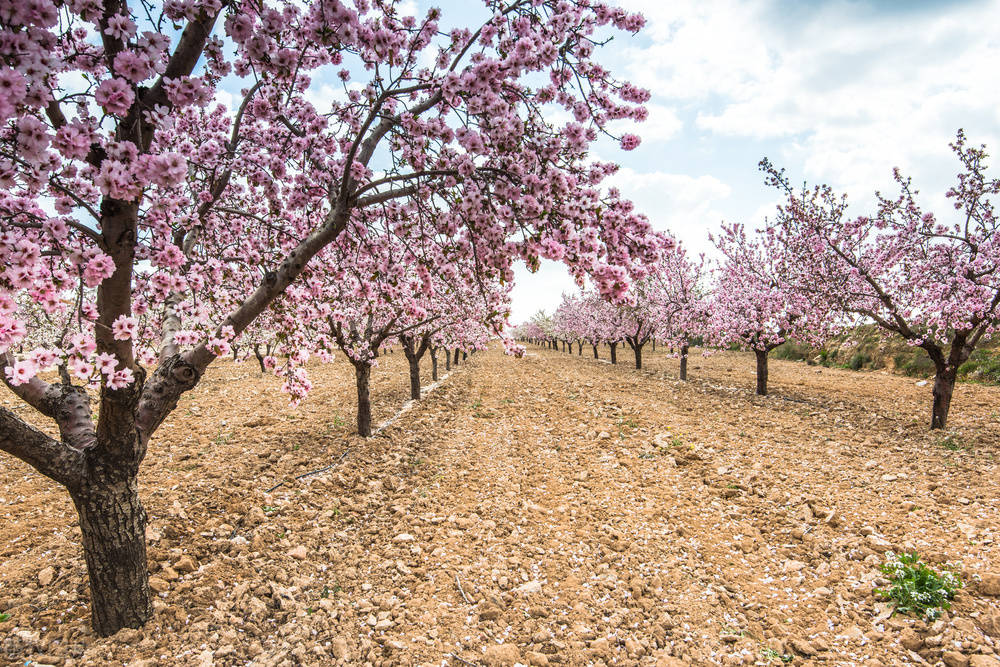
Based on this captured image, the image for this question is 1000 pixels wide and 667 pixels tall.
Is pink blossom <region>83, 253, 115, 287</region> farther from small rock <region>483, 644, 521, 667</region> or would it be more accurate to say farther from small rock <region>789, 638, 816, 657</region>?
small rock <region>789, 638, 816, 657</region>

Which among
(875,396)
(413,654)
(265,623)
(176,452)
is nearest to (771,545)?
(413,654)

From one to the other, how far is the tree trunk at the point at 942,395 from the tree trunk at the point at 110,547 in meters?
16.9

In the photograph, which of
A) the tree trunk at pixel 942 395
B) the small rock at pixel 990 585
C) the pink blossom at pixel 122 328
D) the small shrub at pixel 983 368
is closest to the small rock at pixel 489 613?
the pink blossom at pixel 122 328

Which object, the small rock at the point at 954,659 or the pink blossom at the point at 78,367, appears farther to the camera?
the small rock at the point at 954,659

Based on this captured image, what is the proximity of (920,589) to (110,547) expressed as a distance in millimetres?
8814

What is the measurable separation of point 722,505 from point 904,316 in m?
8.86

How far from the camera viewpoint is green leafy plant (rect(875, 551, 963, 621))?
4.82m

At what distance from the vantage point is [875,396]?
1806 centimetres

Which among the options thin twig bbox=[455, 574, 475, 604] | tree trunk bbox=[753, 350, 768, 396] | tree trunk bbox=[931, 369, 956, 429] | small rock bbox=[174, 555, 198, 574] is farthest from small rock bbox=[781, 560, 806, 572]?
tree trunk bbox=[753, 350, 768, 396]

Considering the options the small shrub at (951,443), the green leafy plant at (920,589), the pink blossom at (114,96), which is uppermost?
the pink blossom at (114,96)

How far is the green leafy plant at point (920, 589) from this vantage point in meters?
4.82

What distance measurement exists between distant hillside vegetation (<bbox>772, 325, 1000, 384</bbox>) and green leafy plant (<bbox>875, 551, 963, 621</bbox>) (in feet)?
37.3

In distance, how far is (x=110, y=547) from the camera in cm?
449

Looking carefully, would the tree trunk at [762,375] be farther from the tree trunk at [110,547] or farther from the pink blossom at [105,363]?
the pink blossom at [105,363]
